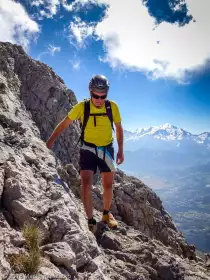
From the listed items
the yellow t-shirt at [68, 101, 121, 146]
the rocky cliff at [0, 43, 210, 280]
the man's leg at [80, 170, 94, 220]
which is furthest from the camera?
the yellow t-shirt at [68, 101, 121, 146]

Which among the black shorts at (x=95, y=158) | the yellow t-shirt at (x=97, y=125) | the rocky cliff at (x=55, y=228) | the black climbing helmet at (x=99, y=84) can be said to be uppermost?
the black climbing helmet at (x=99, y=84)

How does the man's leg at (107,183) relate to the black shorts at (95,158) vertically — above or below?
below

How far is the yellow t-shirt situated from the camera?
925 centimetres

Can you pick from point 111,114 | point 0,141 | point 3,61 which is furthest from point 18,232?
point 3,61

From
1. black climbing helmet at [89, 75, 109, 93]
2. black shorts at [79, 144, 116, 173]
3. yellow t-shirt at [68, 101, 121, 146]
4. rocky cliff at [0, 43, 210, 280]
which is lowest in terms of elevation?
rocky cliff at [0, 43, 210, 280]

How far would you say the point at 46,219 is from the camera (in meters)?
6.99

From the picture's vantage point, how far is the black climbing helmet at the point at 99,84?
8961mm

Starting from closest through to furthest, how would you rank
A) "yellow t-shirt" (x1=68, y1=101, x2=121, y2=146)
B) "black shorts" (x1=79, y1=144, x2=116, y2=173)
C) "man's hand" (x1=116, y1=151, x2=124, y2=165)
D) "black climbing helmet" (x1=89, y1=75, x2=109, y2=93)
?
1. "black climbing helmet" (x1=89, y1=75, x2=109, y2=93)
2. "yellow t-shirt" (x1=68, y1=101, x2=121, y2=146)
3. "black shorts" (x1=79, y1=144, x2=116, y2=173)
4. "man's hand" (x1=116, y1=151, x2=124, y2=165)

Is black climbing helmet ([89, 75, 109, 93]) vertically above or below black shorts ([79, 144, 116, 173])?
above

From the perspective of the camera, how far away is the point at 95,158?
9.49 metres

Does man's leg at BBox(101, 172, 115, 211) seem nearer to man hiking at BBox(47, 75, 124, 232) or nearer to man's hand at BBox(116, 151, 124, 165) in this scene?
man hiking at BBox(47, 75, 124, 232)

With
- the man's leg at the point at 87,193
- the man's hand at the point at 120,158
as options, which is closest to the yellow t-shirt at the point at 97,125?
the man's hand at the point at 120,158

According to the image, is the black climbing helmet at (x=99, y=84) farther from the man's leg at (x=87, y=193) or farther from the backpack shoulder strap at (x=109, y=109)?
the man's leg at (x=87, y=193)

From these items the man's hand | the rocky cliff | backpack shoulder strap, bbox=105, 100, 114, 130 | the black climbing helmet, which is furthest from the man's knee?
the black climbing helmet
